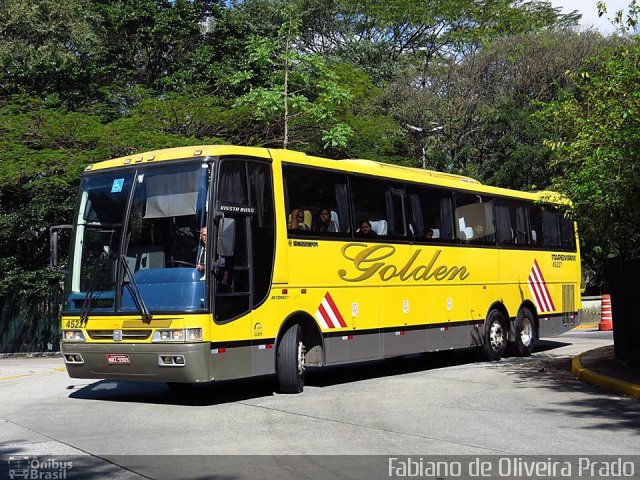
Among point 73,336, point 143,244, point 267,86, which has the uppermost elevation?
point 267,86

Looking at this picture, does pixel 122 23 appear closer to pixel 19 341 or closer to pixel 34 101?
pixel 34 101

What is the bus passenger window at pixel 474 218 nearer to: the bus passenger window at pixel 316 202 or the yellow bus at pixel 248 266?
the yellow bus at pixel 248 266

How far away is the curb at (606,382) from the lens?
37.5ft

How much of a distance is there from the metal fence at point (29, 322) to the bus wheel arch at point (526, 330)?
15.4 m

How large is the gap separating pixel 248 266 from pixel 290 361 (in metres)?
1.62

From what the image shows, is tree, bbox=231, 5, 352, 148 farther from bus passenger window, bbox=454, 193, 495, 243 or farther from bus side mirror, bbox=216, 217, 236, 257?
bus side mirror, bbox=216, 217, 236, 257

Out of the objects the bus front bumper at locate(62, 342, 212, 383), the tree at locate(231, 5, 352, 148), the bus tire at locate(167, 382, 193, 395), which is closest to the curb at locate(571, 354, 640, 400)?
the bus front bumper at locate(62, 342, 212, 383)

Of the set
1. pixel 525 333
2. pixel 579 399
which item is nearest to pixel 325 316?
pixel 579 399

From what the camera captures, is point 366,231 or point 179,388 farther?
point 366,231

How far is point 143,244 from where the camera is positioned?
11289 mm

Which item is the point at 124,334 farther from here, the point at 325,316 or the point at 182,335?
the point at 325,316

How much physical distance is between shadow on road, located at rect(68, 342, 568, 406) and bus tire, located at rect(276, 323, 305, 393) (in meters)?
0.48

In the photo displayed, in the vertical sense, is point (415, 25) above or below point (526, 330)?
above

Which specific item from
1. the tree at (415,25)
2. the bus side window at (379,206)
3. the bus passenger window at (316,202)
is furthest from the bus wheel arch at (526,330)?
the tree at (415,25)
